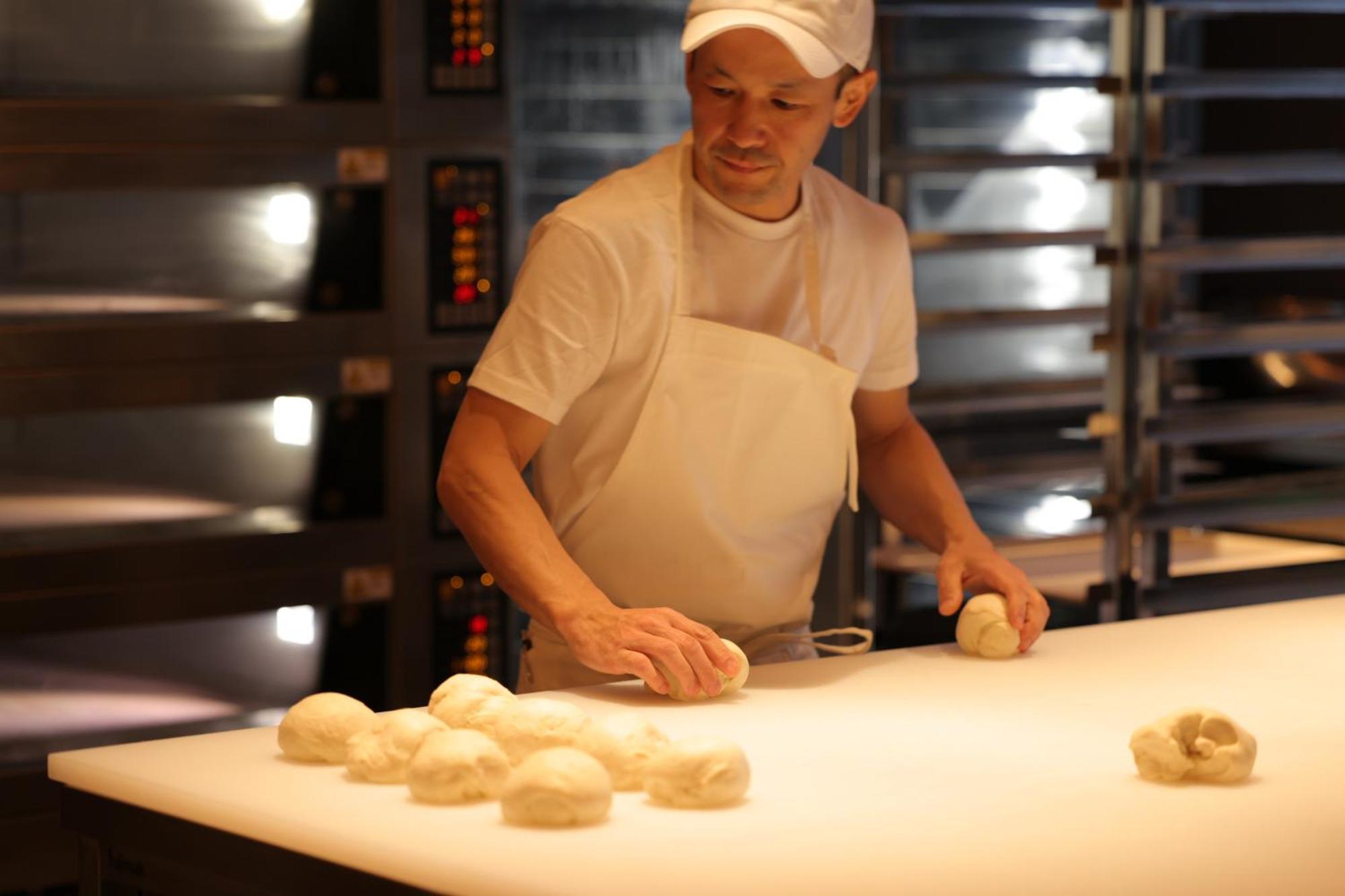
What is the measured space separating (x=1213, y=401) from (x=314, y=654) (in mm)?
2237

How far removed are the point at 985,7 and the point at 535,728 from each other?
2287mm

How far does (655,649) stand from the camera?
1.84 m

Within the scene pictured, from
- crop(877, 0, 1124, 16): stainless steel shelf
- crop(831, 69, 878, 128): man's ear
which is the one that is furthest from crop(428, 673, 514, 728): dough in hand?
crop(877, 0, 1124, 16): stainless steel shelf

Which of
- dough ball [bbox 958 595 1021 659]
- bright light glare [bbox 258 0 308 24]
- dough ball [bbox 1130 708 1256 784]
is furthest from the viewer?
bright light glare [bbox 258 0 308 24]

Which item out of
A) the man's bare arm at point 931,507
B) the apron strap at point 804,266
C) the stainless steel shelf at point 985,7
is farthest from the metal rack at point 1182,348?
the apron strap at point 804,266

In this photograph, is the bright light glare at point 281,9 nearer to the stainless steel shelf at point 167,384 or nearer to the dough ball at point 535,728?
the stainless steel shelf at point 167,384

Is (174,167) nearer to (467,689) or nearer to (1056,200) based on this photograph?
(467,689)

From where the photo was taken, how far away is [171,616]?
325 cm

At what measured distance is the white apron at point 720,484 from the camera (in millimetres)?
2291

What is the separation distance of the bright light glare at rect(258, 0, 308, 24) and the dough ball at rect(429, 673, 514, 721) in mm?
1960

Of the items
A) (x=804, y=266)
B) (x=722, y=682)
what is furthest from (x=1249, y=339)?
(x=722, y=682)

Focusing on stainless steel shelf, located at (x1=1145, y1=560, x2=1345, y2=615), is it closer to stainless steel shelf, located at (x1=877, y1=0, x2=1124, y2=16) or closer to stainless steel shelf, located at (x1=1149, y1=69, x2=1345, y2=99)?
stainless steel shelf, located at (x1=1149, y1=69, x2=1345, y2=99)

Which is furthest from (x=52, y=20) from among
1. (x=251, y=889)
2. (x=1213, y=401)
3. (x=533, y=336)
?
(x=1213, y=401)

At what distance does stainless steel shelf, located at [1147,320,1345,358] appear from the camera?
3.65 metres
